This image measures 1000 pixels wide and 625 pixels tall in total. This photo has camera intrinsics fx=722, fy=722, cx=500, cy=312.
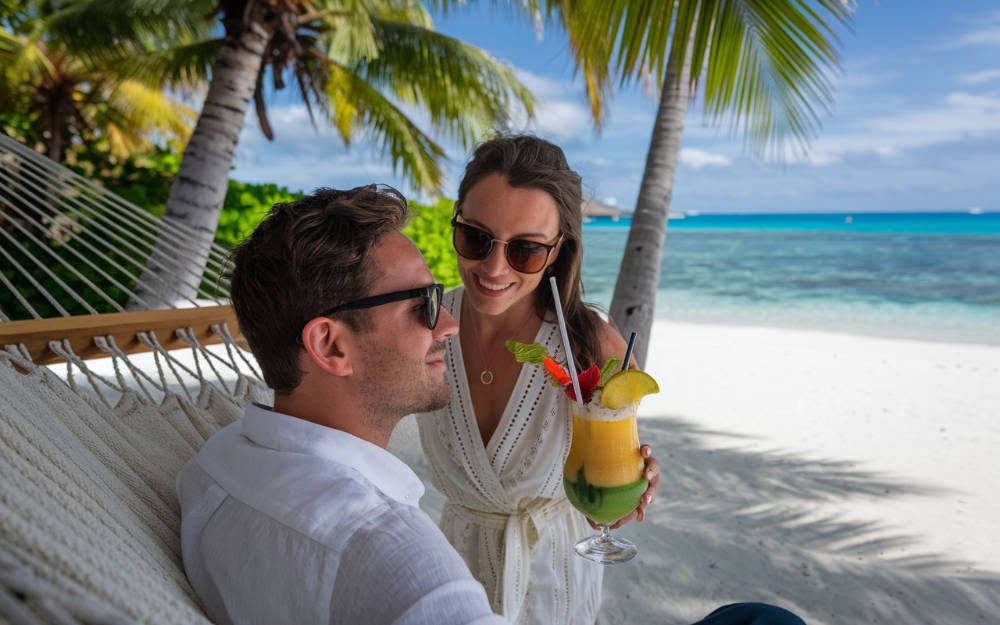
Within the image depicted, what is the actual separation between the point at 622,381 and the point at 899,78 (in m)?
66.2

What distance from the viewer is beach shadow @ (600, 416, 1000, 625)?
2.83 metres

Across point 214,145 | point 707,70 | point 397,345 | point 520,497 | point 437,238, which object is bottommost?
point 520,497

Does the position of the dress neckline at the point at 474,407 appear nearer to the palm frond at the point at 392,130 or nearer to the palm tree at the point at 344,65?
the palm tree at the point at 344,65

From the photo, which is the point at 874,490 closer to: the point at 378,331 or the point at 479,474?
the point at 479,474

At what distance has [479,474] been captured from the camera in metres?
1.74

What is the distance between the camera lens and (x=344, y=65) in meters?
8.57

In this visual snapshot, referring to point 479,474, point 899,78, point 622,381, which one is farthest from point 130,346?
point 899,78

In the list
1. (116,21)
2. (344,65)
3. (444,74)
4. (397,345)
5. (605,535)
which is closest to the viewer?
(397,345)

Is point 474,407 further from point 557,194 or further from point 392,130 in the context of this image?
point 392,130

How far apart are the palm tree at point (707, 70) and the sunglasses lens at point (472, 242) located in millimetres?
1944

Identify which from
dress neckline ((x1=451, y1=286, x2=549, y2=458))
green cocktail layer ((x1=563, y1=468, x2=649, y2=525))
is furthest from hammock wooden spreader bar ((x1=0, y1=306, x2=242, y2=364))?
green cocktail layer ((x1=563, y1=468, x2=649, y2=525))

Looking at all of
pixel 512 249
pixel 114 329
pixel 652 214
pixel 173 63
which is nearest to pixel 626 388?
pixel 512 249

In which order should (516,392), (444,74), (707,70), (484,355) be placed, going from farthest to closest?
(444,74) → (707,70) → (484,355) → (516,392)

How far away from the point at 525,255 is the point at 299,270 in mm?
675
